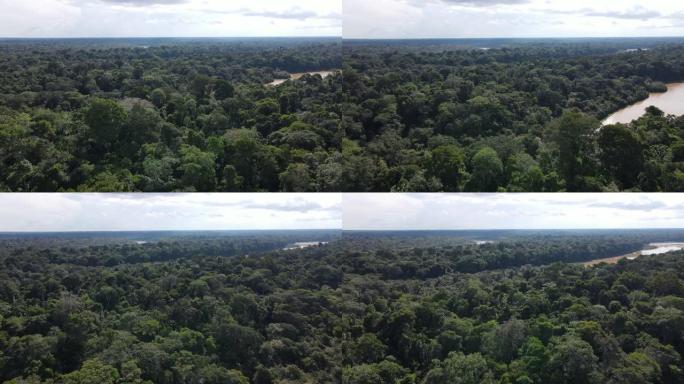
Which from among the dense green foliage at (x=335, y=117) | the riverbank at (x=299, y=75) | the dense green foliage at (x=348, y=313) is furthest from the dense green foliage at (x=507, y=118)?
the dense green foliage at (x=348, y=313)

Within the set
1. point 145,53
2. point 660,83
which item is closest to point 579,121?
point 660,83

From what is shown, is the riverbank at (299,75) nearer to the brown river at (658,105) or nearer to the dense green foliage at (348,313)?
the dense green foliage at (348,313)

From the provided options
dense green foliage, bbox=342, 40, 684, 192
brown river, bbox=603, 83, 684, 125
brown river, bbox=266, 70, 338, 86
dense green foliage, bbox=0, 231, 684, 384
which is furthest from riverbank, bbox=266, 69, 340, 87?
brown river, bbox=603, 83, 684, 125

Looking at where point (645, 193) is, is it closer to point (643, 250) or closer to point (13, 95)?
point (643, 250)

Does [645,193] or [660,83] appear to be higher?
[660,83]

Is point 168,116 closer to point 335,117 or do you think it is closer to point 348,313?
point 335,117
